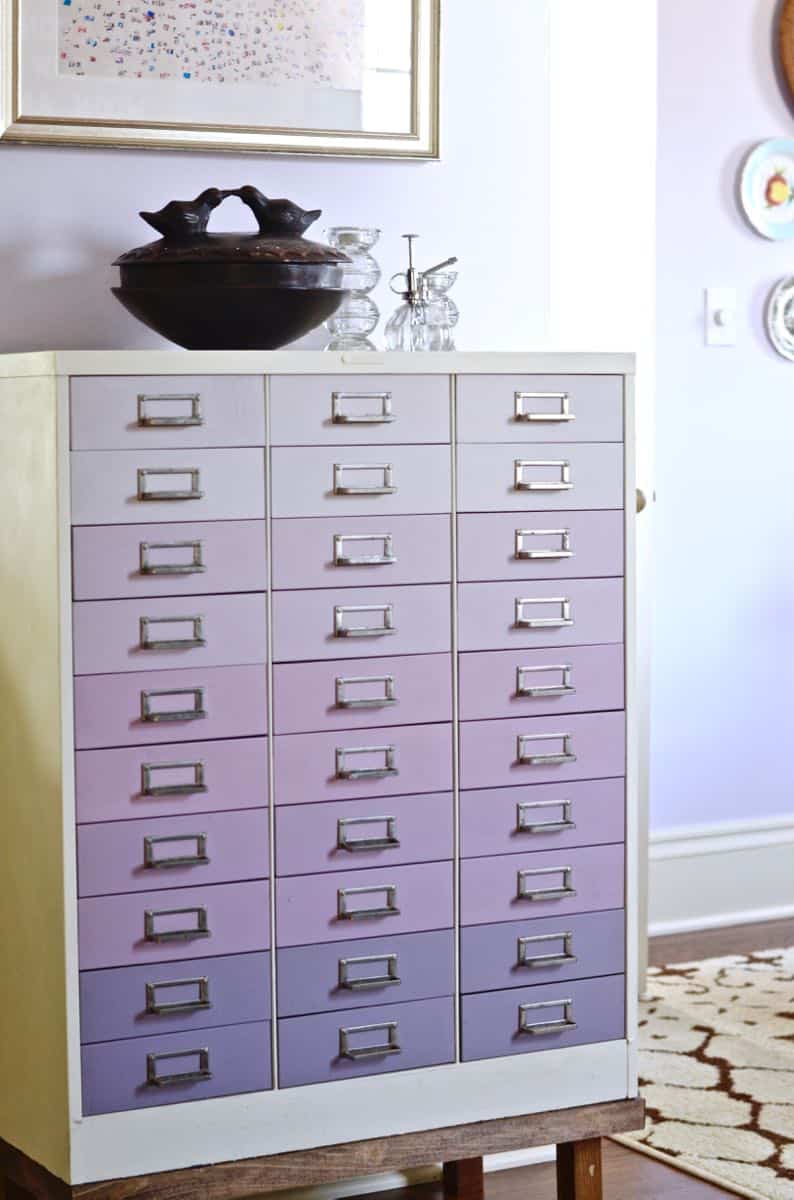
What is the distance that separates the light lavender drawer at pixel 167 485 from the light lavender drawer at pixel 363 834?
0.39 metres

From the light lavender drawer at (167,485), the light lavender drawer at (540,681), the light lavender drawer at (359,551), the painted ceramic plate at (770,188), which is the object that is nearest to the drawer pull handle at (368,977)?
the light lavender drawer at (540,681)

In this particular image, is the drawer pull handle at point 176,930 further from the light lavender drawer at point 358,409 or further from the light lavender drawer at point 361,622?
the light lavender drawer at point 358,409

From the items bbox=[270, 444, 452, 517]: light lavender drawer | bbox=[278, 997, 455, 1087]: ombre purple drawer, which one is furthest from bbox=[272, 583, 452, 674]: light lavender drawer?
bbox=[278, 997, 455, 1087]: ombre purple drawer

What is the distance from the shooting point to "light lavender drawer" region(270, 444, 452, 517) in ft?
7.00

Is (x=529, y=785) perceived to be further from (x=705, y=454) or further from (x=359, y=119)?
(x=705, y=454)

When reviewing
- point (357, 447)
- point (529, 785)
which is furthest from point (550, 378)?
point (529, 785)

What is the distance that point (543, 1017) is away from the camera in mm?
2318

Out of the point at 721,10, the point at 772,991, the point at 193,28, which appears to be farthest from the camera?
the point at 721,10

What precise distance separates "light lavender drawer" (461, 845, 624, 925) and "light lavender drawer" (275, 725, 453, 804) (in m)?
0.14

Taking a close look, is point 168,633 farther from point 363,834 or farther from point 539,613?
point 539,613

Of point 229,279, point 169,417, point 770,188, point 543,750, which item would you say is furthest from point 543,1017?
point 770,188

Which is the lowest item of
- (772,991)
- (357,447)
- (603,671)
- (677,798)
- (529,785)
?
(772,991)

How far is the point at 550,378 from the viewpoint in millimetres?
2248

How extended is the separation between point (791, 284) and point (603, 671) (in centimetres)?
182
